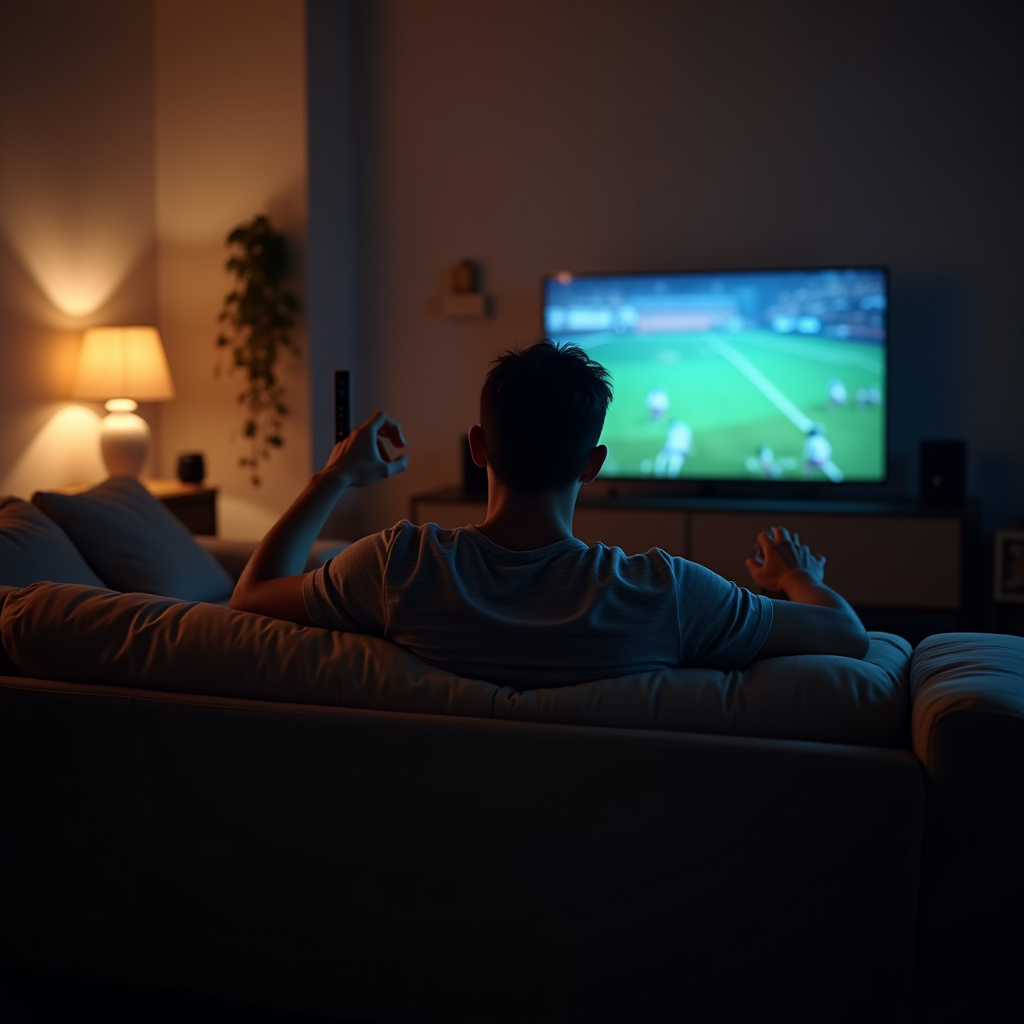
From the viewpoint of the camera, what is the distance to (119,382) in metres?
4.38

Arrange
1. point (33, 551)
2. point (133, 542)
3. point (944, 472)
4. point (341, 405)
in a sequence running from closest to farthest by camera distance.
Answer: point (341, 405)
point (33, 551)
point (133, 542)
point (944, 472)

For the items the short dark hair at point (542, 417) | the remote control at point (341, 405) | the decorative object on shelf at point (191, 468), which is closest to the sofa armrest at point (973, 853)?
the short dark hair at point (542, 417)

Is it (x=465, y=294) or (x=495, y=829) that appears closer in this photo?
(x=495, y=829)

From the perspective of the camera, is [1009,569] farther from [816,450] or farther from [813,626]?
[813,626]

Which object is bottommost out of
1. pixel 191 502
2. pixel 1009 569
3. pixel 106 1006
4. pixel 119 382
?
pixel 106 1006

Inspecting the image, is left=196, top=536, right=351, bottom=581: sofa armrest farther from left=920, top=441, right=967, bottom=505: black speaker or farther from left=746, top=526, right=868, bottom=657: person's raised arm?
left=920, top=441, right=967, bottom=505: black speaker

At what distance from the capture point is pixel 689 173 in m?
4.77

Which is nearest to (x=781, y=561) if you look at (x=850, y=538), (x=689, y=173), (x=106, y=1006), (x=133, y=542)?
(x=106, y=1006)

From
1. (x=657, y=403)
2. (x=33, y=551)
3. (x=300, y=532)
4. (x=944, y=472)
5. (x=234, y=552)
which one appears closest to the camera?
(x=300, y=532)

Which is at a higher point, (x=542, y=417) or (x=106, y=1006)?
(x=542, y=417)

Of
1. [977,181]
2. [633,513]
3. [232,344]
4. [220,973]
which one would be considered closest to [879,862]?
[220,973]

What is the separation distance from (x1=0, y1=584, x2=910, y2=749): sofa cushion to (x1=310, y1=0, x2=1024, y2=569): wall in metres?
3.31

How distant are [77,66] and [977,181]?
3548 mm

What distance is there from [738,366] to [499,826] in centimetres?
354
